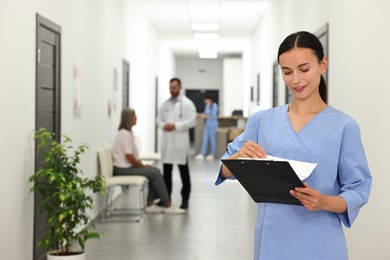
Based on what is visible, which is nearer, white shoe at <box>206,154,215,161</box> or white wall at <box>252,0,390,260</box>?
white wall at <box>252,0,390,260</box>

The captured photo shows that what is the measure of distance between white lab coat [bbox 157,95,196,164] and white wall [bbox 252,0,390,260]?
2.95 meters

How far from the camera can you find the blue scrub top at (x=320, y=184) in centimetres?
208

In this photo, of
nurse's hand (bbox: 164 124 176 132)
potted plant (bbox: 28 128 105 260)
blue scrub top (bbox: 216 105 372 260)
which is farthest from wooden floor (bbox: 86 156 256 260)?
blue scrub top (bbox: 216 105 372 260)

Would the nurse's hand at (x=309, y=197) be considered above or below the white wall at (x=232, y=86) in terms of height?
below

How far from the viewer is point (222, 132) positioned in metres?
18.6

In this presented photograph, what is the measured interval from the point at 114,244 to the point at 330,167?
16.0 ft

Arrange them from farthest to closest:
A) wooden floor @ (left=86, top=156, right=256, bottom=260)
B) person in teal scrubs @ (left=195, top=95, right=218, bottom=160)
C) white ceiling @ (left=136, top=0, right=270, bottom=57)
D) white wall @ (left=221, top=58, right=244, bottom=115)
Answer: white wall @ (left=221, top=58, right=244, bottom=115)
person in teal scrubs @ (left=195, top=95, right=218, bottom=160)
white ceiling @ (left=136, top=0, right=270, bottom=57)
wooden floor @ (left=86, top=156, right=256, bottom=260)

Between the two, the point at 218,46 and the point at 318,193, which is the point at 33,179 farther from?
the point at 218,46

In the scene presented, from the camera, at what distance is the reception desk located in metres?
18.5

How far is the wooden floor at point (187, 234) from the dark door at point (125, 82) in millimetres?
1584

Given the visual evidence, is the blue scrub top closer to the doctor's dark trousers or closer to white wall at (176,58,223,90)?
the doctor's dark trousers

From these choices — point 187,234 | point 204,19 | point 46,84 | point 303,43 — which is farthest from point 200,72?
point 303,43

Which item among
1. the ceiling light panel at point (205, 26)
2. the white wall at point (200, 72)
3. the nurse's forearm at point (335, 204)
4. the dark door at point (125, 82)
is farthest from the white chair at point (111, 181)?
the white wall at point (200, 72)

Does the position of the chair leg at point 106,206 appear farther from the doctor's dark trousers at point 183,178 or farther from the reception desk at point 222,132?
the reception desk at point 222,132
